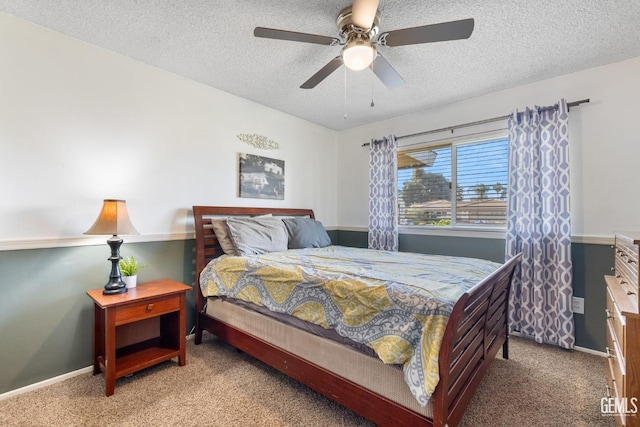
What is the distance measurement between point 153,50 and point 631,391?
3.61 meters

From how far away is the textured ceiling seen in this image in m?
1.86

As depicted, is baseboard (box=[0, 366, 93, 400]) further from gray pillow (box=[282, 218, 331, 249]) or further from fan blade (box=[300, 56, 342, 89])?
fan blade (box=[300, 56, 342, 89])

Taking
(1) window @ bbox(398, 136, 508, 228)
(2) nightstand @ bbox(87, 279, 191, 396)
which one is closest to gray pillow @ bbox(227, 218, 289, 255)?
(2) nightstand @ bbox(87, 279, 191, 396)

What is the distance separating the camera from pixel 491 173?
3168mm

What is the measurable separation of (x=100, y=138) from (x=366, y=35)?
2.22 meters

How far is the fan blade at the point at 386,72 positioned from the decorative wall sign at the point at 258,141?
176 centimetres

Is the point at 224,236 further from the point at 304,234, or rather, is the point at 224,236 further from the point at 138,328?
the point at 138,328

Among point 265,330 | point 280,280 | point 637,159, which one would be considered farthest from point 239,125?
point 637,159

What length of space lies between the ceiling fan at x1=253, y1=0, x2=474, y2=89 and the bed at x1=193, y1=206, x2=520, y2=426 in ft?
4.60

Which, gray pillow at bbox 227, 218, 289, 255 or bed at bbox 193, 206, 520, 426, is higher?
gray pillow at bbox 227, 218, 289, 255

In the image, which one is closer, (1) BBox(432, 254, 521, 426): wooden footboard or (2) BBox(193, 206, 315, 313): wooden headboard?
(1) BBox(432, 254, 521, 426): wooden footboard

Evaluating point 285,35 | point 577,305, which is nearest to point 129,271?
point 285,35

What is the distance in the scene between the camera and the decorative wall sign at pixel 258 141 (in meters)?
3.33

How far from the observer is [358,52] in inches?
70.1
